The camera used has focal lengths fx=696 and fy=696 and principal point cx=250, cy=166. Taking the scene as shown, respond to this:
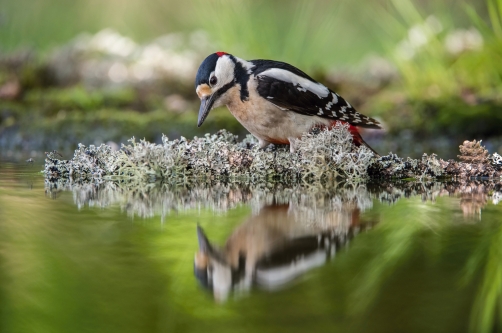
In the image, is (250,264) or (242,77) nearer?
(250,264)

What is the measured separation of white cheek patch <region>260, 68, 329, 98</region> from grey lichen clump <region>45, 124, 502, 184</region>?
0.30 m

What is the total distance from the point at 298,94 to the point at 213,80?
59 centimetres

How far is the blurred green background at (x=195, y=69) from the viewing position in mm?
8094

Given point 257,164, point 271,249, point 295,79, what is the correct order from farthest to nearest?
point 295,79
point 257,164
point 271,249

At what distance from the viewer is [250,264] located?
2.01 m

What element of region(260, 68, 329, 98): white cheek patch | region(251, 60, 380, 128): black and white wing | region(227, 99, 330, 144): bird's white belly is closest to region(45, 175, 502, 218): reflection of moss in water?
region(227, 99, 330, 144): bird's white belly

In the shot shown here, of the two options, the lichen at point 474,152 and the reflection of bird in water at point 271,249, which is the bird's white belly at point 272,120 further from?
the reflection of bird in water at point 271,249

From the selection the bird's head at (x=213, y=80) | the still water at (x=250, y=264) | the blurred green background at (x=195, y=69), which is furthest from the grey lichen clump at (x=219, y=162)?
the blurred green background at (x=195, y=69)

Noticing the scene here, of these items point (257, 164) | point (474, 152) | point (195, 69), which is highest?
point (195, 69)

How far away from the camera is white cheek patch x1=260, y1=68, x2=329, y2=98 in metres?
4.80

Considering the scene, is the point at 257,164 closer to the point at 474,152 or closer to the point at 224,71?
the point at 224,71

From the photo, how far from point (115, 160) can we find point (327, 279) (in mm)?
3020

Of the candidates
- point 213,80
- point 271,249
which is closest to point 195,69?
point 213,80

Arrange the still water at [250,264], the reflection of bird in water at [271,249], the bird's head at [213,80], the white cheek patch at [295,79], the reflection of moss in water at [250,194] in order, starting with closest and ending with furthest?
the still water at [250,264] < the reflection of bird in water at [271,249] < the reflection of moss in water at [250,194] < the bird's head at [213,80] < the white cheek patch at [295,79]
